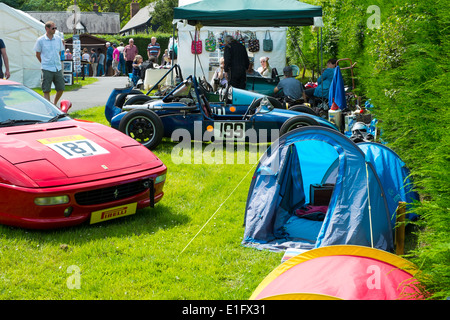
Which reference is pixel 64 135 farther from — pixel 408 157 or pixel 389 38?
pixel 389 38

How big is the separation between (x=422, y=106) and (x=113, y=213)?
313cm

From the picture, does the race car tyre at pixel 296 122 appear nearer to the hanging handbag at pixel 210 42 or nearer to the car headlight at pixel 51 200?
the car headlight at pixel 51 200

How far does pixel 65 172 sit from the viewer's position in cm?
507

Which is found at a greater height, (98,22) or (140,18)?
(140,18)

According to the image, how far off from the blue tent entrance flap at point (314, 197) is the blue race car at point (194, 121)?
2.79 meters

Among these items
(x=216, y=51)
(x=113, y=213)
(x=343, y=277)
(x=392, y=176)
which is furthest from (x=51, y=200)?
(x=216, y=51)

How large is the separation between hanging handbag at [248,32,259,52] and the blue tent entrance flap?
39.0 feet

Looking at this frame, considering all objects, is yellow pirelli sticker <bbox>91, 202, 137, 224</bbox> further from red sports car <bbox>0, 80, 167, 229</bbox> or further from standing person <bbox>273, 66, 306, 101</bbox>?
standing person <bbox>273, 66, 306, 101</bbox>

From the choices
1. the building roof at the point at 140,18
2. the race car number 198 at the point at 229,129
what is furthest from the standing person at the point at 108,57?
the building roof at the point at 140,18

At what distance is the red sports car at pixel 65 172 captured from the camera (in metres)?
4.93

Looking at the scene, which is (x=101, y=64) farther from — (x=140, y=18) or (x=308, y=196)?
(x=140, y=18)

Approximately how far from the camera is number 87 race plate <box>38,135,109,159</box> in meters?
5.38
